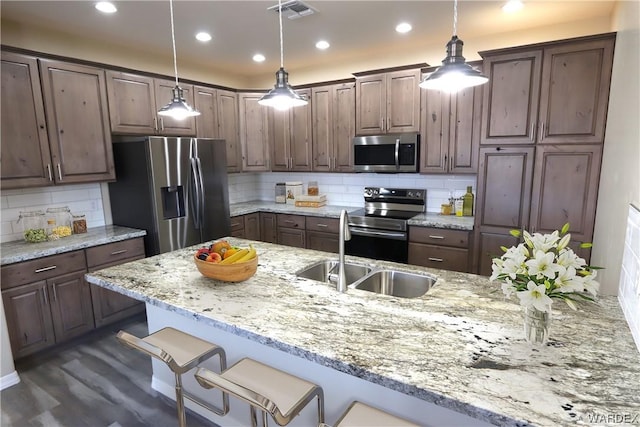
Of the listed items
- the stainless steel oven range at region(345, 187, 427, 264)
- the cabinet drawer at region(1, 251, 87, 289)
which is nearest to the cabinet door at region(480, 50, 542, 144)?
the stainless steel oven range at region(345, 187, 427, 264)

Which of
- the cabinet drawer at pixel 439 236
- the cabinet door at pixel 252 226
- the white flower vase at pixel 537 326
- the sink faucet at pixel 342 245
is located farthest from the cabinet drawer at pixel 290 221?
the white flower vase at pixel 537 326

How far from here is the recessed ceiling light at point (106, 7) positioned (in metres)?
2.51

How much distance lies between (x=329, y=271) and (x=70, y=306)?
7.54ft

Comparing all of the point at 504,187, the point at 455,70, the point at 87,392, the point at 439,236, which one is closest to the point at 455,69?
the point at 455,70

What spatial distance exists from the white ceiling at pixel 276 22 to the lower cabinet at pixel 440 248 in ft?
6.04

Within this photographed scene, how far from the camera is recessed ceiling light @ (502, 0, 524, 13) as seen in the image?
8.76 ft

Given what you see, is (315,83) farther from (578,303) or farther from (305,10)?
(578,303)

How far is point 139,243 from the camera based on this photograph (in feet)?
10.9

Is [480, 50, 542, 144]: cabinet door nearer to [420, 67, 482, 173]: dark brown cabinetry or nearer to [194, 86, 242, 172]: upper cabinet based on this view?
[420, 67, 482, 173]: dark brown cabinetry

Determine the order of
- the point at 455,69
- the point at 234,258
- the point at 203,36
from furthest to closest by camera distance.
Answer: the point at 203,36
the point at 234,258
the point at 455,69

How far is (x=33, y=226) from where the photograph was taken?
3.07 metres

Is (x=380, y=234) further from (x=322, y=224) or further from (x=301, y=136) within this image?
(x=301, y=136)

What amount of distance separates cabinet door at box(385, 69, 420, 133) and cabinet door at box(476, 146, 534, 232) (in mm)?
862

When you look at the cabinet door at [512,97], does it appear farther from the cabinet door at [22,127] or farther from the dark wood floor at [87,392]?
the cabinet door at [22,127]
